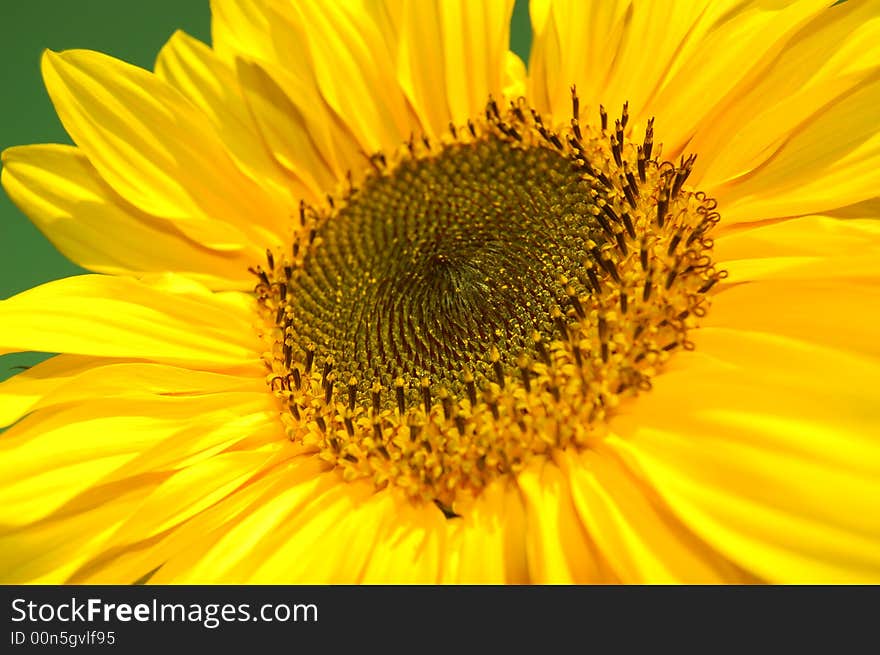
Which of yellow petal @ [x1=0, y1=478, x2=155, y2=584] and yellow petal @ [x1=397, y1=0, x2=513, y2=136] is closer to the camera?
yellow petal @ [x1=0, y1=478, x2=155, y2=584]

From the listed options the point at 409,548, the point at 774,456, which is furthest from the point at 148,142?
the point at 774,456

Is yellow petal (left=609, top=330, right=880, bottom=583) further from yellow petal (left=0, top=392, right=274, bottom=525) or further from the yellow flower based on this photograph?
yellow petal (left=0, top=392, right=274, bottom=525)

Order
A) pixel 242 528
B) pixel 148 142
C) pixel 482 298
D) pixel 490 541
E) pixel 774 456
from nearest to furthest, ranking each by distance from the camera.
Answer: pixel 774 456
pixel 490 541
pixel 242 528
pixel 482 298
pixel 148 142

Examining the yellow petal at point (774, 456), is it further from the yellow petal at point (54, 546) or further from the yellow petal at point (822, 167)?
the yellow petal at point (54, 546)

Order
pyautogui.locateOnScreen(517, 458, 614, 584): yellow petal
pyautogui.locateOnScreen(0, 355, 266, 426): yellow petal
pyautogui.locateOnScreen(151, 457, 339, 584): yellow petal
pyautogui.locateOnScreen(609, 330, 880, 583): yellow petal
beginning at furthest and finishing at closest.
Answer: pyautogui.locateOnScreen(0, 355, 266, 426): yellow petal < pyautogui.locateOnScreen(151, 457, 339, 584): yellow petal < pyautogui.locateOnScreen(517, 458, 614, 584): yellow petal < pyautogui.locateOnScreen(609, 330, 880, 583): yellow petal

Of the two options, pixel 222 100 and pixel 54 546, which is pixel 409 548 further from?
pixel 222 100

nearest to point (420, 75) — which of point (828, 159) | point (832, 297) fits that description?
point (828, 159)

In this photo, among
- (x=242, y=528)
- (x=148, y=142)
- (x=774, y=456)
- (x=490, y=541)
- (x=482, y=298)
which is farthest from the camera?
(x=148, y=142)

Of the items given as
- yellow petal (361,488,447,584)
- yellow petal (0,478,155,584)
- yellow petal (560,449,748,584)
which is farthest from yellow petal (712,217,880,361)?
yellow petal (0,478,155,584)

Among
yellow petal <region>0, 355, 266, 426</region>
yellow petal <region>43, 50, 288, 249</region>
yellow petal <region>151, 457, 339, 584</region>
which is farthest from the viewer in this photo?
yellow petal <region>43, 50, 288, 249</region>
